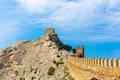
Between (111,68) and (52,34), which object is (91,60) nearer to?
(111,68)

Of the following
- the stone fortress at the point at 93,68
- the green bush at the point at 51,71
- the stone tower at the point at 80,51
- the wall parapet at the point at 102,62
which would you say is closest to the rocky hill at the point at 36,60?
the green bush at the point at 51,71

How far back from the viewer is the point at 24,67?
128m

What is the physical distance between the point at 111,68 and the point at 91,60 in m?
13.3

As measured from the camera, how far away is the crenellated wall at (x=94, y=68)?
74.2 metres

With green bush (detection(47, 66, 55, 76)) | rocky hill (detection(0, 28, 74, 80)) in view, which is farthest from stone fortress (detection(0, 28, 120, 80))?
green bush (detection(47, 66, 55, 76))

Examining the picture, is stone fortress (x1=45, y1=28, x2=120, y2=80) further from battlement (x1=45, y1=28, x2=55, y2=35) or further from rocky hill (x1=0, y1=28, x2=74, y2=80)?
battlement (x1=45, y1=28, x2=55, y2=35)

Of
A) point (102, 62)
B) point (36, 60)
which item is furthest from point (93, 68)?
point (36, 60)

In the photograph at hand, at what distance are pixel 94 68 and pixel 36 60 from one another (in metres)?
40.5

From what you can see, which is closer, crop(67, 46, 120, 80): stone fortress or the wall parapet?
the wall parapet

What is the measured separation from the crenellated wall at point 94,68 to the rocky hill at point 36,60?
2.91 metres

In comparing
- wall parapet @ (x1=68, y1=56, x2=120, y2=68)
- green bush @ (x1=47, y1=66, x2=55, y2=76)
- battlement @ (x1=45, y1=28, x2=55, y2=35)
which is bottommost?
green bush @ (x1=47, y1=66, x2=55, y2=76)

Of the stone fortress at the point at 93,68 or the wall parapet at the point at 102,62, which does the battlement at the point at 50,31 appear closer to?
the stone fortress at the point at 93,68

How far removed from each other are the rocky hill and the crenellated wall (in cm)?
291

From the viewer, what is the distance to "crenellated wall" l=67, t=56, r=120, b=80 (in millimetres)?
74188
